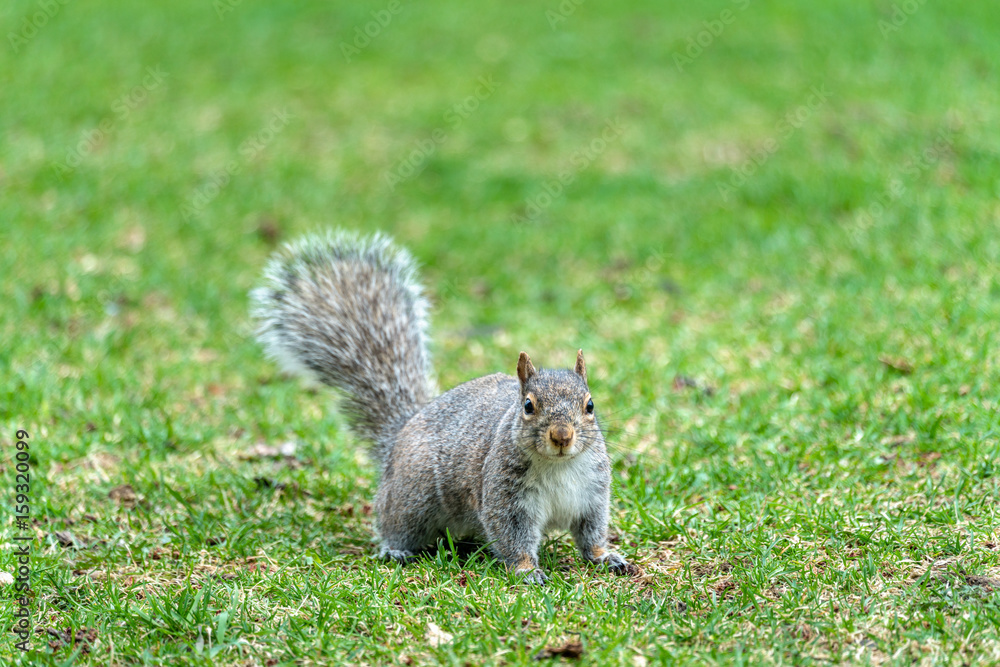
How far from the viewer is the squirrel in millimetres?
3150

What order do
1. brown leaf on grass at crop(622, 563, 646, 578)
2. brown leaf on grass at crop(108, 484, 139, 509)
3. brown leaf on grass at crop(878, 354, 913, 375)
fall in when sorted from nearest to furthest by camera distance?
brown leaf on grass at crop(622, 563, 646, 578)
brown leaf on grass at crop(108, 484, 139, 509)
brown leaf on grass at crop(878, 354, 913, 375)

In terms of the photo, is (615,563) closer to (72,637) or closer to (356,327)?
(356,327)

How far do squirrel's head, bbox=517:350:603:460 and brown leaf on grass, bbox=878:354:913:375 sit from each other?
212cm

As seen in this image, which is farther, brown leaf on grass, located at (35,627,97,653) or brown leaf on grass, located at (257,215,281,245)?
brown leaf on grass, located at (257,215,281,245)

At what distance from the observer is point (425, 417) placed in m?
3.65

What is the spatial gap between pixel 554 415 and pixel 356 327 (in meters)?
1.23

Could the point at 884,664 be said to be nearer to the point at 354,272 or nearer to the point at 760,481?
the point at 760,481

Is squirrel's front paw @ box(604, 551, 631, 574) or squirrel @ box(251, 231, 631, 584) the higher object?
squirrel @ box(251, 231, 631, 584)

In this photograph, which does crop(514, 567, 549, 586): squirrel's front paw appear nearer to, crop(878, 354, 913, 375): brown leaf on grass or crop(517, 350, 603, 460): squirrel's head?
crop(517, 350, 603, 460): squirrel's head

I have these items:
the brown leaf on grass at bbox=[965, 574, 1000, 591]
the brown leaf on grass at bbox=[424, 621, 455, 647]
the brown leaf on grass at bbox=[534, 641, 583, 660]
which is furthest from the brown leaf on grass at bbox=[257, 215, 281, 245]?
the brown leaf on grass at bbox=[965, 574, 1000, 591]

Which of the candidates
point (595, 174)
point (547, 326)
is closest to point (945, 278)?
point (547, 326)

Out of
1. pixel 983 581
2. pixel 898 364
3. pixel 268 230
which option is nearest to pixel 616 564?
pixel 983 581

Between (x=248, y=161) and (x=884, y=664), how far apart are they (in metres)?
6.81

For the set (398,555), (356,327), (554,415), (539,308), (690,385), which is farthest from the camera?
(539,308)
